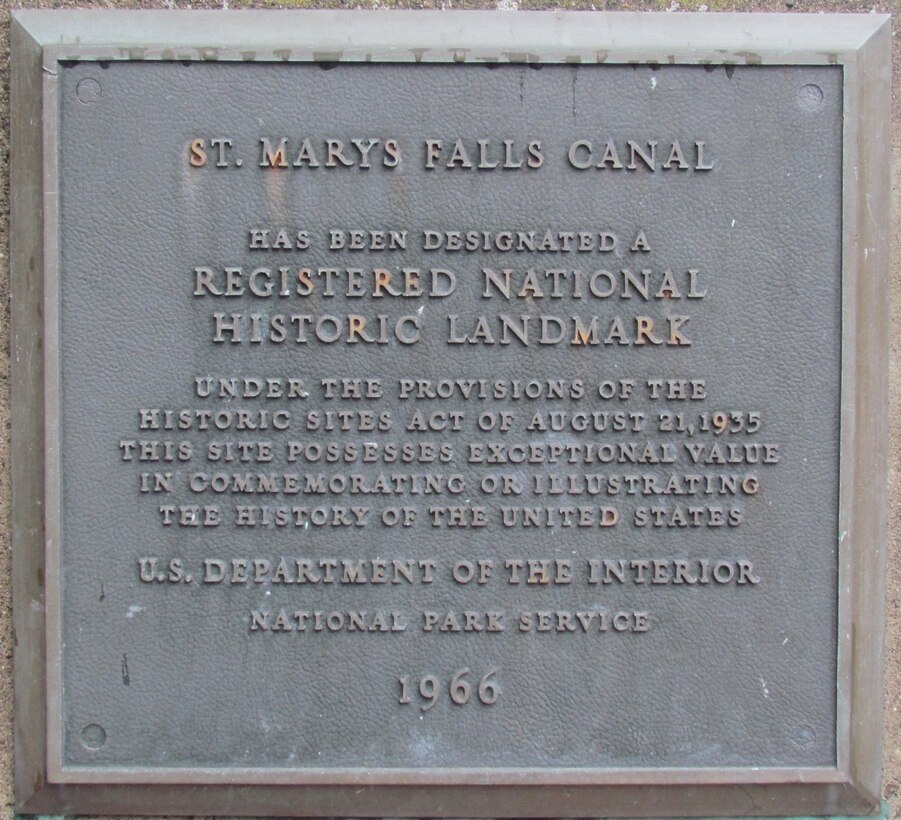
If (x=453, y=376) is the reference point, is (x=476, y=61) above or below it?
above

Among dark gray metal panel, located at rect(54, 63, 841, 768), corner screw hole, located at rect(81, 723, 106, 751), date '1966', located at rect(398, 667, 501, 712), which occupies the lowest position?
corner screw hole, located at rect(81, 723, 106, 751)

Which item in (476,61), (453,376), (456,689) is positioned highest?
(476,61)

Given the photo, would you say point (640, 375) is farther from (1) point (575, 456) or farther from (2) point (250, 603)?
(2) point (250, 603)

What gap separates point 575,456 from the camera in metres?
2.15

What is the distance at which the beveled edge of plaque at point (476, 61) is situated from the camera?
7.00 feet

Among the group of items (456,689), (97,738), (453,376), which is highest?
(453,376)

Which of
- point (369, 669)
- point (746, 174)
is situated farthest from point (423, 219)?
point (369, 669)

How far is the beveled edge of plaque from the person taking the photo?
213cm

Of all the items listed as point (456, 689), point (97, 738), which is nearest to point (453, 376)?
point (456, 689)

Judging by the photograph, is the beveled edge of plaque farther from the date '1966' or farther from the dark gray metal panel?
the date '1966'

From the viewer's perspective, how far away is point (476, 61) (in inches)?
84.1

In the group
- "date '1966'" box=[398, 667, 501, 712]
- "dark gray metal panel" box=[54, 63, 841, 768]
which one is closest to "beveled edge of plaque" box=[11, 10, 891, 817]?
"dark gray metal panel" box=[54, 63, 841, 768]

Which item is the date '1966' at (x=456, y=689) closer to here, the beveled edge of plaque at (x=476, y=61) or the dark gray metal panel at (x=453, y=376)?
the dark gray metal panel at (x=453, y=376)

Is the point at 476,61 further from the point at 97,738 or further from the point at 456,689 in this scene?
the point at 97,738
